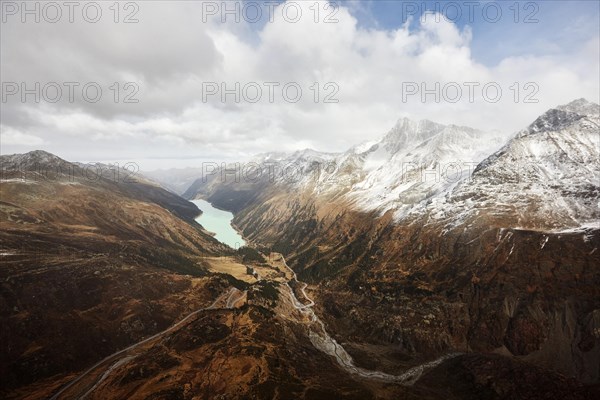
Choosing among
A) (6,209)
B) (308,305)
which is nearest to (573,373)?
(308,305)

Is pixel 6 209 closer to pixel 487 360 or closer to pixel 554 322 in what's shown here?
pixel 487 360

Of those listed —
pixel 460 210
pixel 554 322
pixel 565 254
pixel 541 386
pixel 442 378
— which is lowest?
pixel 442 378

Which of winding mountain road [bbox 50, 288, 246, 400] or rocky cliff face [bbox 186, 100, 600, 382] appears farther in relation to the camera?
rocky cliff face [bbox 186, 100, 600, 382]

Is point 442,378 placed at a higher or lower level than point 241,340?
lower

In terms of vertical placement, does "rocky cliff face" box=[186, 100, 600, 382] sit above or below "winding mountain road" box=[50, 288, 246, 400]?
above

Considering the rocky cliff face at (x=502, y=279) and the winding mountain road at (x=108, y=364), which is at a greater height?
the rocky cliff face at (x=502, y=279)

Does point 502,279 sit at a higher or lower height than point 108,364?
higher

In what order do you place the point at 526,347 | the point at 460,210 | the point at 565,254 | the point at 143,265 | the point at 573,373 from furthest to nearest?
the point at 460,210, the point at 143,265, the point at 565,254, the point at 526,347, the point at 573,373

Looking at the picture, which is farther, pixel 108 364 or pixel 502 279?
pixel 502 279

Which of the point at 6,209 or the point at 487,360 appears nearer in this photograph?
the point at 487,360

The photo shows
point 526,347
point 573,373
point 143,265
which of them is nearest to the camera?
point 573,373

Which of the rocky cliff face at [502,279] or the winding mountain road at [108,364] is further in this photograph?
the rocky cliff face at [502,279]
